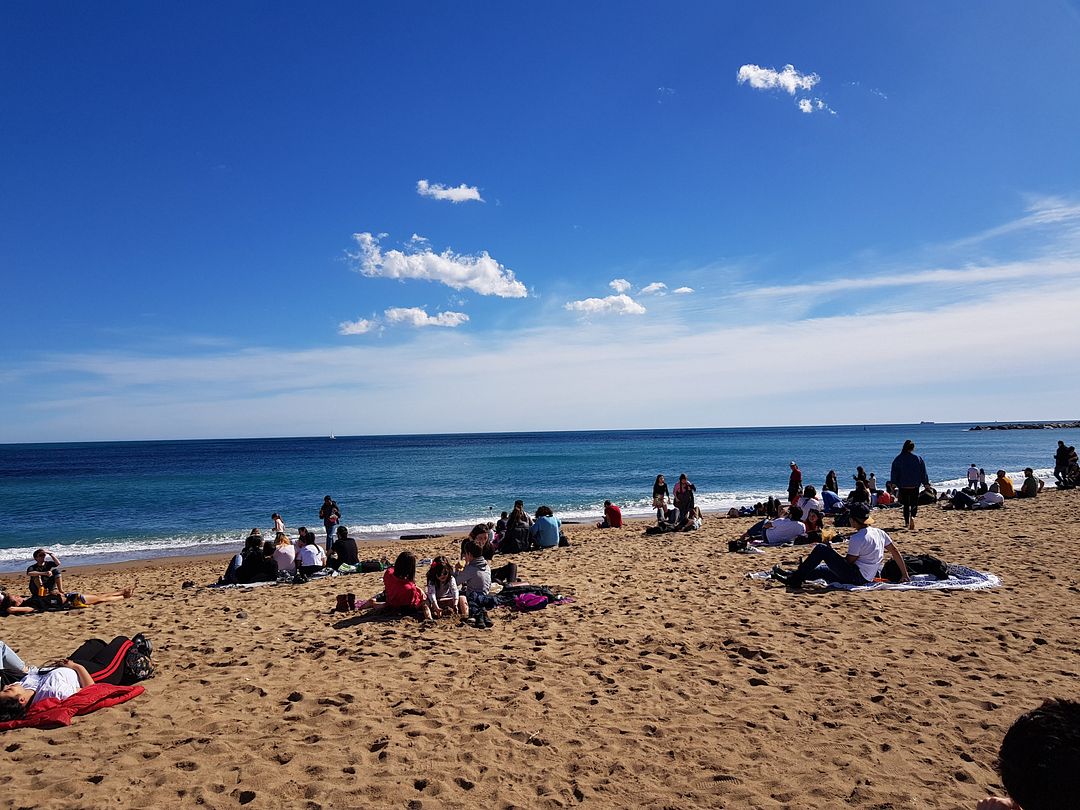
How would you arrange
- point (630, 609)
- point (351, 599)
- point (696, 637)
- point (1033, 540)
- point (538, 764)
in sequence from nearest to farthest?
1. point (538, 764)
2. point (696, 637)
3. point (630, 609)
4. point (351, 599)
5. point (1033, 540)

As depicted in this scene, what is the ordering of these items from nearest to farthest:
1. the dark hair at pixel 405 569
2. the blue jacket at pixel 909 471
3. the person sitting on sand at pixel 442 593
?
the person sitting on sand at pixel 442 593 → the dark hair at pixel 405 569 → the blue jacket at pixel 909 471

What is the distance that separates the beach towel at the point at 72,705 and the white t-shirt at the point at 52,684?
4 centimetres

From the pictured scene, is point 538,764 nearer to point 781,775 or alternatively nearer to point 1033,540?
point 781,775

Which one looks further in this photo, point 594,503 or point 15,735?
point 594,503

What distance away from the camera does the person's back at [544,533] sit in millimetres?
14758

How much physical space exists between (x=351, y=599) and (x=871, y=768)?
662 cm

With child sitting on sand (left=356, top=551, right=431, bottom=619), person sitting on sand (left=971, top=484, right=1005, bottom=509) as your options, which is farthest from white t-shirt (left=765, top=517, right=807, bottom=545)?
child sitting on sand (left=356, top=551, right=431, bottom=619)

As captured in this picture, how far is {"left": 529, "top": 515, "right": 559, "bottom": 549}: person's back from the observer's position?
1476 centimetres

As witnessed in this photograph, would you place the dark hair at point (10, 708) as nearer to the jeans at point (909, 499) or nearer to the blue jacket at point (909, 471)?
the blue jacket at point (909, 471)

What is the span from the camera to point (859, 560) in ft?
27.6

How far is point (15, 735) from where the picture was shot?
4629 millimetres

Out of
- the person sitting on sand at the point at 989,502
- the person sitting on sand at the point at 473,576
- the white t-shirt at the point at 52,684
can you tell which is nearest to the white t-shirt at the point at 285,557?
the person sitting on sand at the point at 473,576

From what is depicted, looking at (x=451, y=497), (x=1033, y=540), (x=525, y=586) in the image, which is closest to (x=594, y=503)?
(x=451, y=497)

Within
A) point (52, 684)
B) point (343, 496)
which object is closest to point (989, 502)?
point (52, 684)
